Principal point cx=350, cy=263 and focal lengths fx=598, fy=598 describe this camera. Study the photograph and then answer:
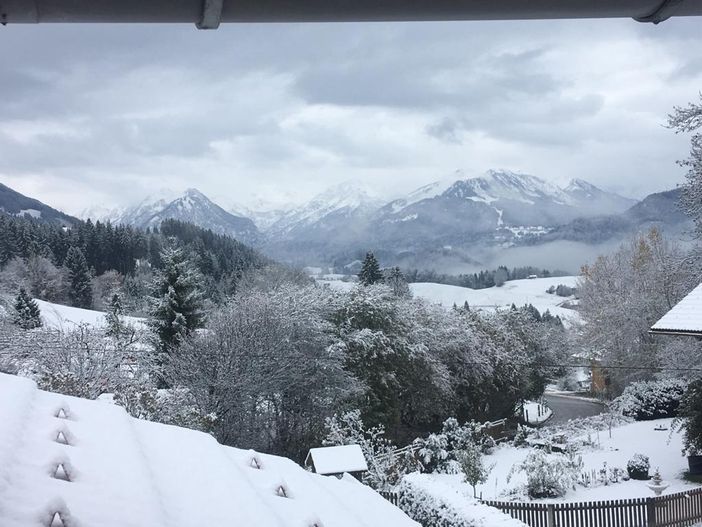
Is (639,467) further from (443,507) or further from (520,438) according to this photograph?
(443,507)

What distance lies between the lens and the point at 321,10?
194cm

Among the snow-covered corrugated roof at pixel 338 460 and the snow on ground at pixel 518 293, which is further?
the snow on ground at pixel 518 293

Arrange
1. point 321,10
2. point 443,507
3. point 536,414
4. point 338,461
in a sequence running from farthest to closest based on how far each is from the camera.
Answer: point 536,414
point 338,461
point 443,507
point 321,10

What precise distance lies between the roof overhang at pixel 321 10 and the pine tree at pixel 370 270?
4321cm

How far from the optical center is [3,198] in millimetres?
126000

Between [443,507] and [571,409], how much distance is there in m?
31.3

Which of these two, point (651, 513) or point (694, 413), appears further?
point (694, 413)

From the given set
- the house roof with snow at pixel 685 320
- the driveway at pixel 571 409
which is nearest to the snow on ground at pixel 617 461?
the house roof with snow at pixel 685 320

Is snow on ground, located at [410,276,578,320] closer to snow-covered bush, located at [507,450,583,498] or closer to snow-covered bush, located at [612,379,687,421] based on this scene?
snow-covered bush, located at [612,379,687,421]

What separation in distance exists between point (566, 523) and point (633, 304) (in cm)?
1954

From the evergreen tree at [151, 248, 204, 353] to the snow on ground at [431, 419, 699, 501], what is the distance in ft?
45.8

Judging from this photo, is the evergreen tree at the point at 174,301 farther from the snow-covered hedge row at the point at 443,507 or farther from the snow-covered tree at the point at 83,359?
the snow-covered hedge row at the point at 443,507

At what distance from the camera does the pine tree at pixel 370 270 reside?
1808 inches

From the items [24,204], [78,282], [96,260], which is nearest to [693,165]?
[78,282]
